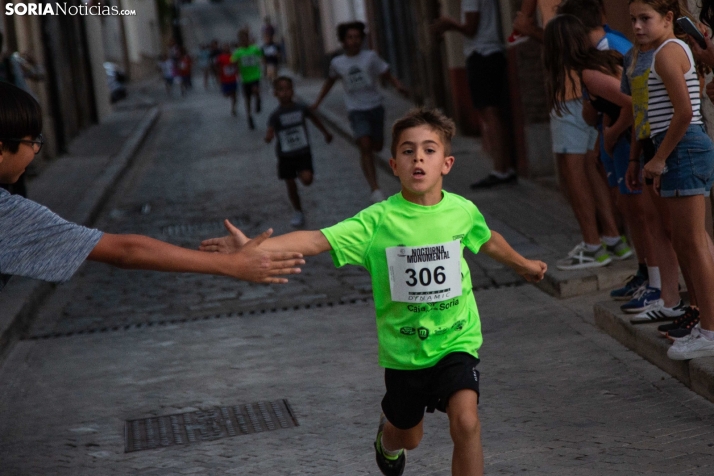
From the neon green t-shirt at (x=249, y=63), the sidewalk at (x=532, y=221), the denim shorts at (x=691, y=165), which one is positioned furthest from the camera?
the neon green t-shirt at (x=249, y=63)

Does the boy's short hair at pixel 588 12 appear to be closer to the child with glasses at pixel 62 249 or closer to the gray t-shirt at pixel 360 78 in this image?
the child with glasses at pixel 62 249

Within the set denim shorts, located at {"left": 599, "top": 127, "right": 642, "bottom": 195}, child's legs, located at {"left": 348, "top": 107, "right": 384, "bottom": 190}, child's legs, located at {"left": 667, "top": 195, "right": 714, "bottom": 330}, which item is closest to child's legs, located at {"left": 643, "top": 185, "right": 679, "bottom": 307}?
denim shorts, located at {"left": 599, "top": 127, "right": 642, "bottom": 195}

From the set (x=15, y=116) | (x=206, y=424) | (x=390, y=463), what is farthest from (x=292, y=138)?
(x=15, y=116)

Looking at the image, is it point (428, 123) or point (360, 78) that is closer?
point (428, 123)

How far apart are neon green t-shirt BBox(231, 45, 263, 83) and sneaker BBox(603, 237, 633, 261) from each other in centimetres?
1715

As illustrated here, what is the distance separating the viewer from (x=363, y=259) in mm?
3910

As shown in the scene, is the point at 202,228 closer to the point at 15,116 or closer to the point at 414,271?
the point at 414,271

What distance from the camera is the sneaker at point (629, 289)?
6594mm

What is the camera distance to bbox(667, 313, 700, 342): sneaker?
17.6 feet

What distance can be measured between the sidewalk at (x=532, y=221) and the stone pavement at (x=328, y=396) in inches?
7.1

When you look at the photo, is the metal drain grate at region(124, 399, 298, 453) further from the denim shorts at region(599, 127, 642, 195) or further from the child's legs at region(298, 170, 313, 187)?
the child's legs at region(298, 170, 313, 187)

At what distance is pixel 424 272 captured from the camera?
3.81 m

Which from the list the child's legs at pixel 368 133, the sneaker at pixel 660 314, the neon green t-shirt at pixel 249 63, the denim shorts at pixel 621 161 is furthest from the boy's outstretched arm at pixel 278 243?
the neon green t-shirt at pixel 249 63

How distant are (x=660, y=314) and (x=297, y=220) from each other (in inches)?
228
